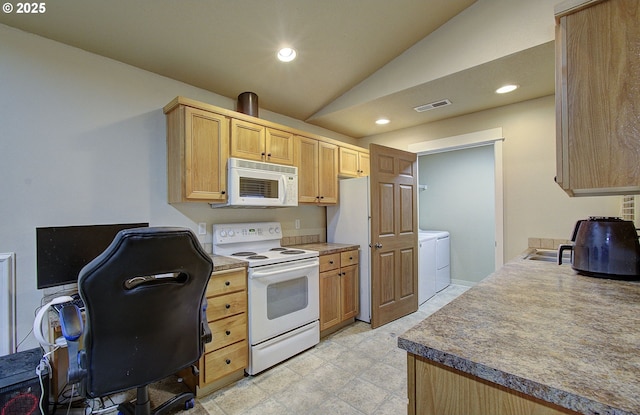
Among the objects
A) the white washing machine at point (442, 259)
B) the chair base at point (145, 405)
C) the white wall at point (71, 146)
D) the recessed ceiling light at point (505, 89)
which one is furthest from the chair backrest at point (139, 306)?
the white washing machine at point (442, 259)

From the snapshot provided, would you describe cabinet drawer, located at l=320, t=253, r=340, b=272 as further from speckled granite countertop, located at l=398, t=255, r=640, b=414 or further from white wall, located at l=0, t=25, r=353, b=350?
speckled granite countertop, located at l=398, t=255, r=640, b=414

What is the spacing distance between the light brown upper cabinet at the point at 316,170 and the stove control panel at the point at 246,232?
44 centimetres

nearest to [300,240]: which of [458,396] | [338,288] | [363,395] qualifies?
[338,288]

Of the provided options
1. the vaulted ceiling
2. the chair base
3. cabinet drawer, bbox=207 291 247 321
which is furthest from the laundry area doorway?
the chair base

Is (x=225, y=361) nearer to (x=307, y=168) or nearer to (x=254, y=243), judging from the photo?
(x=254, y=243)

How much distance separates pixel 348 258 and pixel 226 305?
1475 millimetres

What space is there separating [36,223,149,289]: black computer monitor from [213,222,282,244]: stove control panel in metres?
0.89

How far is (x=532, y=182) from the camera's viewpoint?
9.59ft

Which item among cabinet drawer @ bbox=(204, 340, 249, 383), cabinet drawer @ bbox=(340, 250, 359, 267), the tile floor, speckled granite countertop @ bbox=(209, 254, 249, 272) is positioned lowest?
the tile floor

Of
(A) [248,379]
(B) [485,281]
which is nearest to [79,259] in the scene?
(A) [248,379]

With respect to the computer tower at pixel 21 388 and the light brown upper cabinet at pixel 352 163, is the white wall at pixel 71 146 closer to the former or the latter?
the computer tower at pixel 21 388

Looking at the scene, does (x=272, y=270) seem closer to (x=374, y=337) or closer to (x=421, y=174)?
(x=374, y=337)

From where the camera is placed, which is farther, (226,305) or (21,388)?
(226,305)

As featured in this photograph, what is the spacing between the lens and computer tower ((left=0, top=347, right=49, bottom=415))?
1.38 meters
